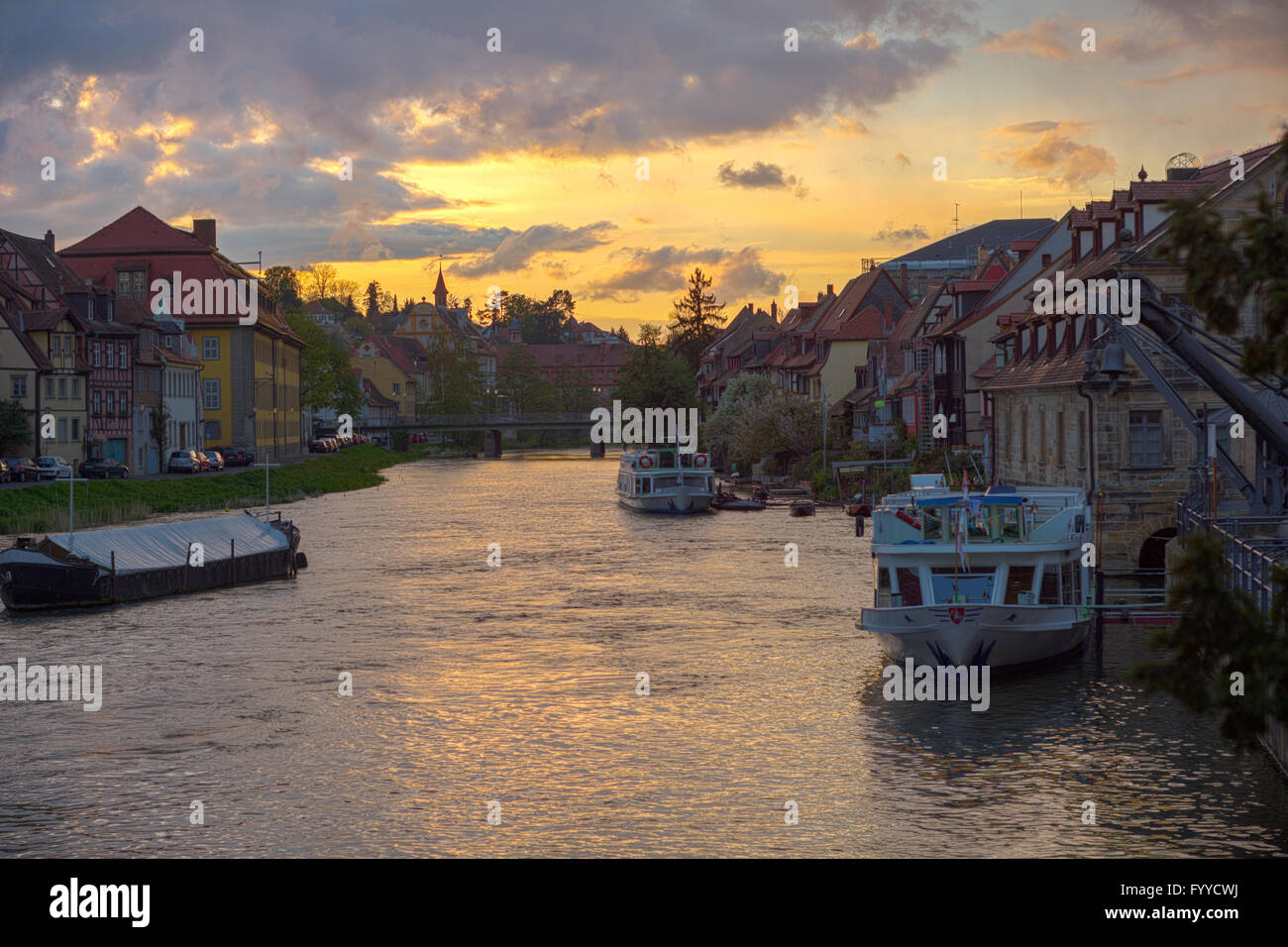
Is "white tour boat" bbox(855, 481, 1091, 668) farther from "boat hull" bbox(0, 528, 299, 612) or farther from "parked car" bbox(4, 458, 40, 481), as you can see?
"parked car" bbox(4, 458, 40, 481)

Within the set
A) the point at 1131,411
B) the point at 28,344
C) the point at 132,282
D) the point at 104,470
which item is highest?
the point at 132,282

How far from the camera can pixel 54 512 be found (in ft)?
199

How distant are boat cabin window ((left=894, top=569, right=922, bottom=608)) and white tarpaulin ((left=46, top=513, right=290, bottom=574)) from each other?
73.1 ft

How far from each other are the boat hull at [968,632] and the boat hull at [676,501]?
50.1m

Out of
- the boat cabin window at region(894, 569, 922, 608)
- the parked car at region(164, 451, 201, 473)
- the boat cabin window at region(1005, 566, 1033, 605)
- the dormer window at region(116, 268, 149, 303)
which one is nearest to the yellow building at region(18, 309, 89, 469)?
the parked car at region(164, 451, 201, 473)

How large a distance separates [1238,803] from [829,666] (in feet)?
39.0

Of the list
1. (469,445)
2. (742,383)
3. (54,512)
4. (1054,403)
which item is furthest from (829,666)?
(469,445)

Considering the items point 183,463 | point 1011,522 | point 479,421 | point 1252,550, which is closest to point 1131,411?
point 1011,522

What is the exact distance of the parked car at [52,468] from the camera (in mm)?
70750

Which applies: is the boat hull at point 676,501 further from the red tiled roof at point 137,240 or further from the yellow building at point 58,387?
the red tiled roof at point 137,240

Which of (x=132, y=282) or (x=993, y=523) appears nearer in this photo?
(x=993, y=523)

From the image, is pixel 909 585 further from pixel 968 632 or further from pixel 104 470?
pixel 104 470

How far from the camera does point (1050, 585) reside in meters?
30.2

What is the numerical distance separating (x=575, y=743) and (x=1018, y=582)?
417 inches
